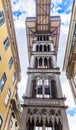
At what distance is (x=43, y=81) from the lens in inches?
1061

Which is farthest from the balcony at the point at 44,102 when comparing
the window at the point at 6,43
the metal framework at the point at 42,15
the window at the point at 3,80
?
the metal framework at the point at 42,15

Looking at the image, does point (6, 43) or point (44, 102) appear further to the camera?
point (6, 43)

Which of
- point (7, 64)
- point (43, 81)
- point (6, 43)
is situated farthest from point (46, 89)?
point (6, 43)

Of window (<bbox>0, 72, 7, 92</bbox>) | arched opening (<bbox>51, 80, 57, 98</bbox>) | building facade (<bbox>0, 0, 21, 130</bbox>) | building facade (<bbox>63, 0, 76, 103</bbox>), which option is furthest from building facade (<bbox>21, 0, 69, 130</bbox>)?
window (<bbox>0, 72, 7, 92</bbox>)

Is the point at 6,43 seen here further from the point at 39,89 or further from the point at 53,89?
the point at 53,89

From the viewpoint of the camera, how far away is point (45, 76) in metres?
27.7

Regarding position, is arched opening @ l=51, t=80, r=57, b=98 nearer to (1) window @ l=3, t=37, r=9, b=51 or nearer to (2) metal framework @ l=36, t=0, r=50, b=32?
(1) window @ l=3, t=37, r=9, b=51

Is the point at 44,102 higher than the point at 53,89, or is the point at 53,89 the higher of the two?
the point at 53,89

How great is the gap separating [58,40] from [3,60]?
23.2m

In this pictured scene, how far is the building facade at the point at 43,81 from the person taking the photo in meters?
20.4

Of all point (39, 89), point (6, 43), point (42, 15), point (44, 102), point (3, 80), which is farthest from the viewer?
point (42, 15)

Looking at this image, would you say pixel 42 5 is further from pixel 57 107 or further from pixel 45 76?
pixel 57 107

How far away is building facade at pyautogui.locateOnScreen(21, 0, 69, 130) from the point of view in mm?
20375

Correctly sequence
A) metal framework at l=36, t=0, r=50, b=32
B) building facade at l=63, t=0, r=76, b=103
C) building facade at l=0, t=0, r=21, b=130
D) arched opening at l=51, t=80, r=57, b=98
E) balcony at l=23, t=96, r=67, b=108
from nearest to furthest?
building facade at l=0, t=0, r=21, b=130 < balcony at l=23, t=96, r=67, b=108 < building facade at l=63, t=0, r=76, b=103 < arched opening at l=51, t=80, r=57, b=98 < metal framework at l=36, t=0, r=50, b=32
